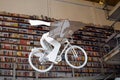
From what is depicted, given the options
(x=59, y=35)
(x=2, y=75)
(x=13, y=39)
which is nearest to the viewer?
(x=59, y=35)

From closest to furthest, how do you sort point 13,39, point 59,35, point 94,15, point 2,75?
point 59,35, point 2,75, point 13,39, point 94,15

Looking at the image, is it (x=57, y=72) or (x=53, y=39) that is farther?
(x=57, y=72)

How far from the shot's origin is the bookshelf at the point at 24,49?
5398 mm

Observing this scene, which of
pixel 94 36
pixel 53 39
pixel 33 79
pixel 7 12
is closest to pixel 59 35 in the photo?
pixel 53 39

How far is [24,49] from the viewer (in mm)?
5684

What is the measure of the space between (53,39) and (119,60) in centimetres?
230

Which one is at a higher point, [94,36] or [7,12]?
[7,12]

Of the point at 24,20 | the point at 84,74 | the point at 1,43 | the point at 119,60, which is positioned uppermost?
the point at 24,20

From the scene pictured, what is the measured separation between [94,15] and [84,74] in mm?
2029

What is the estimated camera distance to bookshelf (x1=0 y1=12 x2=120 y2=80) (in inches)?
213

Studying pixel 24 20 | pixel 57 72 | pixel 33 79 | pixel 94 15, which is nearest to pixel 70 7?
pixel 94 15

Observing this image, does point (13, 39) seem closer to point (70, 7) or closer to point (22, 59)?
point (22, 59)

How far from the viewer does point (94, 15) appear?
7359 millimetres

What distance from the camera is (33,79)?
527 cm
